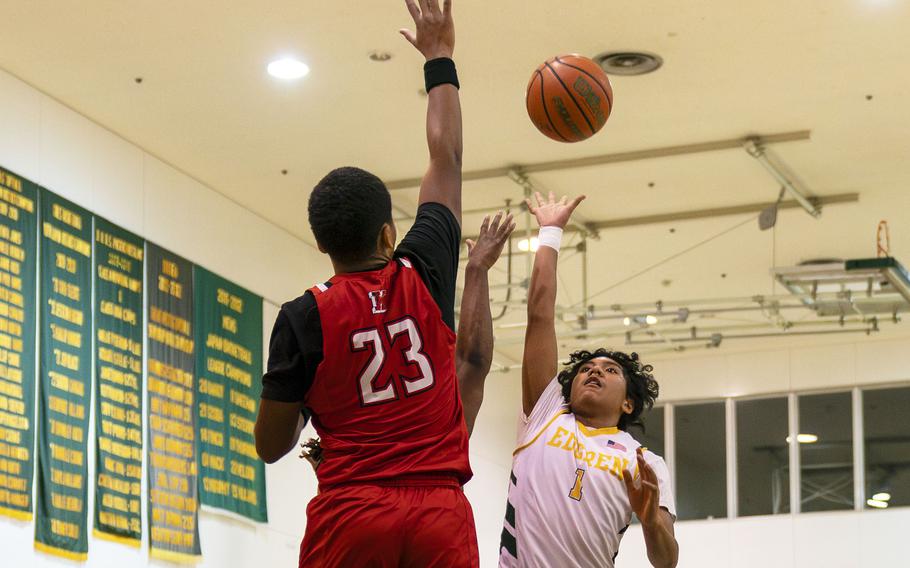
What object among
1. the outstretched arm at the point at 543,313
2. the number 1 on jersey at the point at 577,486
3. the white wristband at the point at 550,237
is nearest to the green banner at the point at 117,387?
the outstretched arm at the point at 543,313

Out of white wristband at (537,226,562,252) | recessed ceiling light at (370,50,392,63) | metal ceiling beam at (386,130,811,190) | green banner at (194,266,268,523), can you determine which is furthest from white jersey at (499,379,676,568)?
green banner at (194,266,268,523)

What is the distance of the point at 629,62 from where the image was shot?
10430mm

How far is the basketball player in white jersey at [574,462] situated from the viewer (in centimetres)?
443

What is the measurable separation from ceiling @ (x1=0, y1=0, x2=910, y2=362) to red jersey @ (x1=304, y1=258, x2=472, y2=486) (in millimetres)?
6665

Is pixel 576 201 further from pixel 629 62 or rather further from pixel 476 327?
pixel 629 62

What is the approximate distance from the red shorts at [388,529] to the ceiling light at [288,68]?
777 cm

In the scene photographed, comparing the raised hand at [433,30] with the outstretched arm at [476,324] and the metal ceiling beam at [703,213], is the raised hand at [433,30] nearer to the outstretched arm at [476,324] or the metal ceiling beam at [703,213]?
the outstretched arm at [476,324]

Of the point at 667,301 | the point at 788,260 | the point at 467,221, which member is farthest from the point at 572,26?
the point at 667,301

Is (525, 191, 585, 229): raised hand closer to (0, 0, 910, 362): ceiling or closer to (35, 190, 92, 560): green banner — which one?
(0, 0, 910, 362): ceiling

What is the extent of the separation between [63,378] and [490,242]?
7422mm

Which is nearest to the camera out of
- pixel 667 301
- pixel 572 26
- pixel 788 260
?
pixel 572 26

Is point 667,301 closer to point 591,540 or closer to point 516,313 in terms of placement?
point 516,313

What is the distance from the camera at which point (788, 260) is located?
591 inches

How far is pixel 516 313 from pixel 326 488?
13574 millimetres
